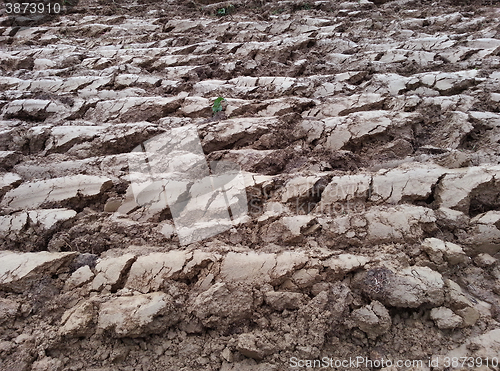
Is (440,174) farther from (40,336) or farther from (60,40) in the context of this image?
(60,40)

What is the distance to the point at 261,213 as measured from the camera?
3.57 m

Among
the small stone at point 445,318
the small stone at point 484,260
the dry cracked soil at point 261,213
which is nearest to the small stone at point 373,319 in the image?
the dry cracked soil at point 261,213

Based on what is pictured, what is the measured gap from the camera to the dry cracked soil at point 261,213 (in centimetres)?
258

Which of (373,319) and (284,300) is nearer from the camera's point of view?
(373,319)

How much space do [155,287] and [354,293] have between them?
1.84m

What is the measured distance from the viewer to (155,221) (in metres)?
3.61

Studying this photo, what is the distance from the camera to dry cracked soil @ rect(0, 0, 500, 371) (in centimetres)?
258

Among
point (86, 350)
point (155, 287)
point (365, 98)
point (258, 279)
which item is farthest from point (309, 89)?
point (86, 350)

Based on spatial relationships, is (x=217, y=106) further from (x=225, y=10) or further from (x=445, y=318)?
(x=225, y=10)

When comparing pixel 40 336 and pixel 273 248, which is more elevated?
pixel 273 248

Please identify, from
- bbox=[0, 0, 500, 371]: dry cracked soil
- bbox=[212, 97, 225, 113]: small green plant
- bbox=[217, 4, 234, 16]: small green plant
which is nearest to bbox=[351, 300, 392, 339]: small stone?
bbox=[0, 0, 500, 371]: dry cracked soil

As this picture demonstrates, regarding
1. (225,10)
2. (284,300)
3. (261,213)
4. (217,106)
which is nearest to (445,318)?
(284,300)

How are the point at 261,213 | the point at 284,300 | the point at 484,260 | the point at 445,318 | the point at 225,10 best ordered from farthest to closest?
1. the point at 225,10
2. the point at 261,213
3. the point at 484,260
4. the point at 284,300
5. the point at 445,318

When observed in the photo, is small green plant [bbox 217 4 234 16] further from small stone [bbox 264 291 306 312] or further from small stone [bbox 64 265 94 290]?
small stone [bbox 264 291 306 312]
